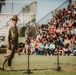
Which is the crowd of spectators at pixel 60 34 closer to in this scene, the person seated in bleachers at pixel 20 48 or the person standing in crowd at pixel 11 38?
the person seated in bleachers at pixel 20 48

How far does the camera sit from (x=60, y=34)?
716cm

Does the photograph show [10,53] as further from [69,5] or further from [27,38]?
[69,5]

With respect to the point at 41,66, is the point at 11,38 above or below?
above

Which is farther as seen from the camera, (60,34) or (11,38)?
(60,34)

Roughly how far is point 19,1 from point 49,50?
1.98 m

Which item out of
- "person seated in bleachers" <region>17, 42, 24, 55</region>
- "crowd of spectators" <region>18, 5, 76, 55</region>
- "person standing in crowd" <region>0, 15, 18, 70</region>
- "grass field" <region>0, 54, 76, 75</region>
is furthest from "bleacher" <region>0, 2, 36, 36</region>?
"crowd of spectators" <region>18, 5, 76, 55</region>

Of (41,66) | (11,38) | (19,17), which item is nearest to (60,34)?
(41,66)

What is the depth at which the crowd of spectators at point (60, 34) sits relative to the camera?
697 cm

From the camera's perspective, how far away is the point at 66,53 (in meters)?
7.30

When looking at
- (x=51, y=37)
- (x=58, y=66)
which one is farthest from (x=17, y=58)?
(x=51, y=37)

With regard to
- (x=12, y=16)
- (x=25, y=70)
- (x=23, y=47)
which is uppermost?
(x=12, y=16)

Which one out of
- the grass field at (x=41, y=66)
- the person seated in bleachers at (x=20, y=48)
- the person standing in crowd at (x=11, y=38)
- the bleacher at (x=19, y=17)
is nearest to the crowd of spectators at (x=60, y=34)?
the grass field at (x=41, y=66)

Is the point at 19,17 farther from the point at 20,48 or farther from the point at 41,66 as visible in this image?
the point at 41,66

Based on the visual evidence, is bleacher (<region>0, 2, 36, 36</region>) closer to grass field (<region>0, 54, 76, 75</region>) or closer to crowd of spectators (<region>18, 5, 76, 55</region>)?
grass field (<region>0, 54, 76, 75</region>)
